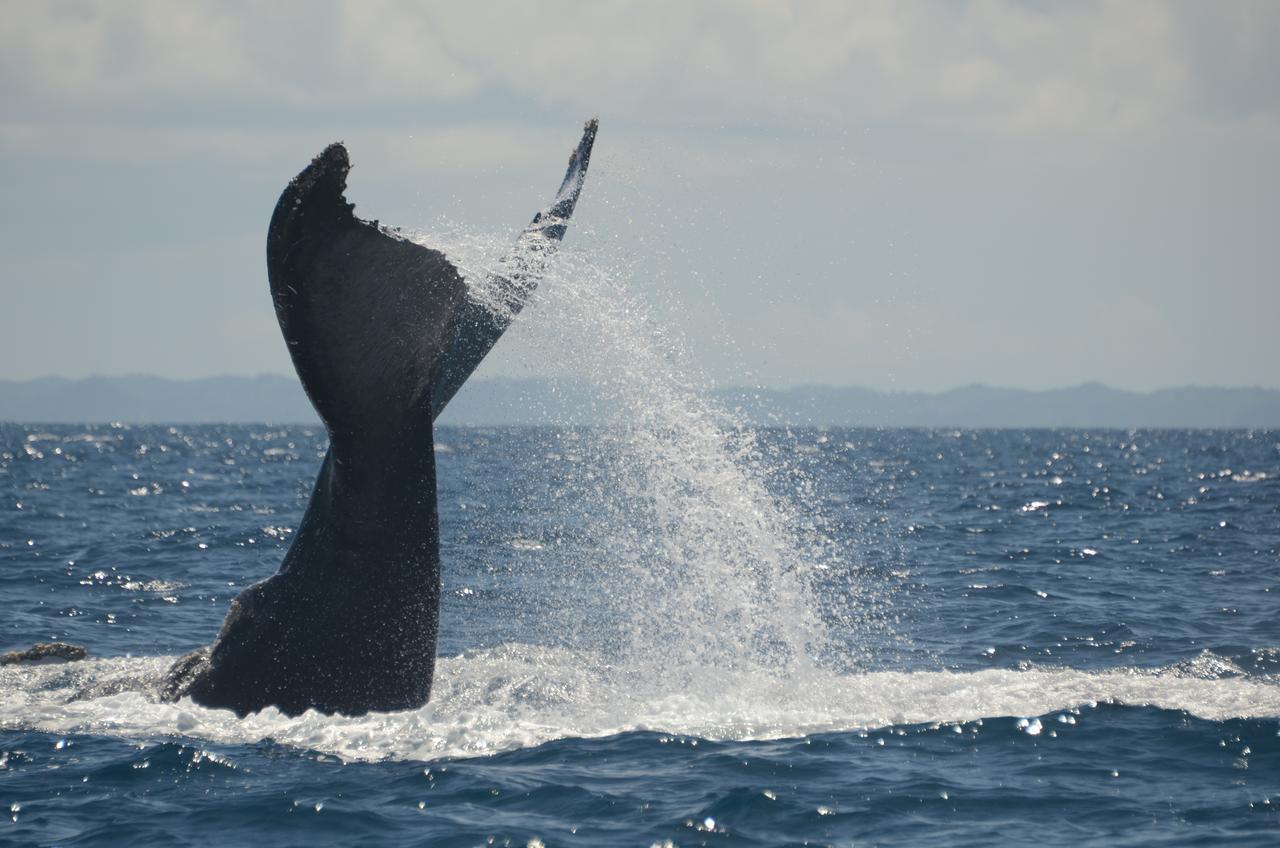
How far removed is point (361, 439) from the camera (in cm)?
683

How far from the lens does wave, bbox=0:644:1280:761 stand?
Result: 760 cm

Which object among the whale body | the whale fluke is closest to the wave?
the whale body

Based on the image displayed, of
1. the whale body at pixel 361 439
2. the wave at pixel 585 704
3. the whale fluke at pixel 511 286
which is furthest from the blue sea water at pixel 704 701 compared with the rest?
the whale fluke at pixel 511 286

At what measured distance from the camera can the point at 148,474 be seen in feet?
131

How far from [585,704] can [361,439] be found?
2714 mm

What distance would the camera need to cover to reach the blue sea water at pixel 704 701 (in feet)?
21.5

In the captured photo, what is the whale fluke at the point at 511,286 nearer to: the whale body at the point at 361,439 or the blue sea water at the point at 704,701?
the whale body at the point at 361,439

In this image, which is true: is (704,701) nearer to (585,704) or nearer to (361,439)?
(585,704)

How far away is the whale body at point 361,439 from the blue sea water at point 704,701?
34 centimetres

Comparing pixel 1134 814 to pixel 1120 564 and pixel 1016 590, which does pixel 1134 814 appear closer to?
pixel 1016 590

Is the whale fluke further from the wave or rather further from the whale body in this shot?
the wave

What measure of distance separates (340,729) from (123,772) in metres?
1.06

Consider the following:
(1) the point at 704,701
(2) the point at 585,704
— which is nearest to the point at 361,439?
(2) the point at 585,704

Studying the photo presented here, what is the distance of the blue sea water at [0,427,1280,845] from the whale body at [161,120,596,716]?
341 millimetres
